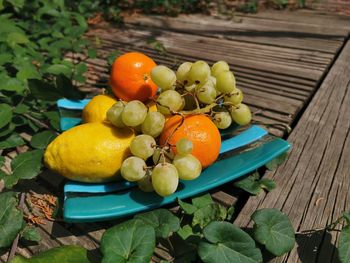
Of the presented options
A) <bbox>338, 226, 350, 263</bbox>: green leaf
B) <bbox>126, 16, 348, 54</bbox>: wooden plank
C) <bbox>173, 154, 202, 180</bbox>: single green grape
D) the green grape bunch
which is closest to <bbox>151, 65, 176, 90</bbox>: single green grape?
the green grape bunch

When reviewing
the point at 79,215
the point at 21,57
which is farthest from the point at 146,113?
the point at 21,57

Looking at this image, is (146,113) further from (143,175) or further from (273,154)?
(273,154)

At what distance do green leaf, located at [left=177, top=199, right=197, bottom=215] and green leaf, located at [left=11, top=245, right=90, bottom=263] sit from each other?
0.33m

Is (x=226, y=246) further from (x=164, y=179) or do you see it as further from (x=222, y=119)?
(x=222, y=119)

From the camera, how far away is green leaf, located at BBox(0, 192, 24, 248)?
3.43 ft

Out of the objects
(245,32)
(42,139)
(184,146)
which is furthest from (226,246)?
(245,32)

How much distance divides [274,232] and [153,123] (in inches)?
20.5

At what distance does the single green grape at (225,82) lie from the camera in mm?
1372

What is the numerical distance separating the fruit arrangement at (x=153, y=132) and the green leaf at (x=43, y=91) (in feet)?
1.31

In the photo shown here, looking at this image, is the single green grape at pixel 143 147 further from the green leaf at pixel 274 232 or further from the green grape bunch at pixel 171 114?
the green leaf at pixel 274 232

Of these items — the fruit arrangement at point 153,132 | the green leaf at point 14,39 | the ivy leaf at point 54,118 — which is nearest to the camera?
the fruit arrangement at point 153,132

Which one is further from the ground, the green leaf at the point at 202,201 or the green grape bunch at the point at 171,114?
the green grape bunch at the point at 171,114

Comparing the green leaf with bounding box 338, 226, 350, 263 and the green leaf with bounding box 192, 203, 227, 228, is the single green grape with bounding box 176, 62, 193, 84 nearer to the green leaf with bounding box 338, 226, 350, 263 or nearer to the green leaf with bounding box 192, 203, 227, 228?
the green leaf with bounding box 192, 203, 227, 228

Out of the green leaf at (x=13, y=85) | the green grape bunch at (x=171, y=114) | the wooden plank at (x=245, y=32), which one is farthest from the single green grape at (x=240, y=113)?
the wooden plank at (x=245, y=32)
